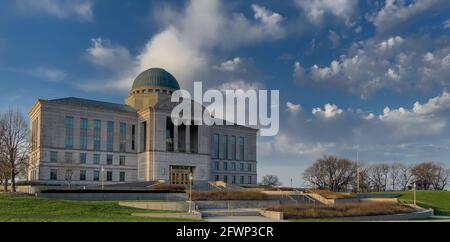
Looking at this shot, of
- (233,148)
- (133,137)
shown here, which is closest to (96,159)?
(133,137)

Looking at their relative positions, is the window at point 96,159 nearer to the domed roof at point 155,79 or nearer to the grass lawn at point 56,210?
the domed roof at point 155,79

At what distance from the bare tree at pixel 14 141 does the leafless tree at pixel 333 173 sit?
6281 centimetres

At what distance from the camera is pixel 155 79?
81.8 meters

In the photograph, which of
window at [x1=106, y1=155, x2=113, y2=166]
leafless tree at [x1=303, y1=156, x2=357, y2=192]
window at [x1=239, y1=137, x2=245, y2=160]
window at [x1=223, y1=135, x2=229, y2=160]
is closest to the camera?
window at [x1=106, y1=155, x2=113, y2=166]

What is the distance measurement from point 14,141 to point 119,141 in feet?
69.2

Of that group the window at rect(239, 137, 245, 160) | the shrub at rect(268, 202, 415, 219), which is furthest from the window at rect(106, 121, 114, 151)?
the shrub at rect(268, 202, 415, 219)

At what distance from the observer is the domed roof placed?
8162 cm

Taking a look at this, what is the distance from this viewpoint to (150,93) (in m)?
80.4

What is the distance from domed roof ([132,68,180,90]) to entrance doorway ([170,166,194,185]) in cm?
1715

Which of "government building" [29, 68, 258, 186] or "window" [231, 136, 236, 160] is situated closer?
"government building" [29, 68, 258, 186]

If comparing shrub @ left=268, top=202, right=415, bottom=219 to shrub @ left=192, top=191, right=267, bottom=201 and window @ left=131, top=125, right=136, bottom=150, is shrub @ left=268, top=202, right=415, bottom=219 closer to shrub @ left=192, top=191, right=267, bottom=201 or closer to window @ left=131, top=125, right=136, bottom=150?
shrub @ left=192, top=191, right=267, bottom=201
